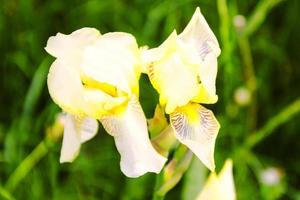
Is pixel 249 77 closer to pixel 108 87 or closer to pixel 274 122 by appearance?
pixel 274 122

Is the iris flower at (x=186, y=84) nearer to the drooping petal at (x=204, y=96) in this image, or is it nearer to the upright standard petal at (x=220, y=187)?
the drooping petal at (x=204, y=96)

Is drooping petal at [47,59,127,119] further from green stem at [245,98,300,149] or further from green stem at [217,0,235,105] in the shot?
green stem at [245,98,300,149]

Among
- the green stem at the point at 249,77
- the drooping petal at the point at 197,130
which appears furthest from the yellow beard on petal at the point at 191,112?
the green stem at the point at 249,77

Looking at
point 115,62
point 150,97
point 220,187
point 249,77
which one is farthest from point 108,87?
point 249,77

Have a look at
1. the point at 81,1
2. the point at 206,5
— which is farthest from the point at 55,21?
the point at 206,5

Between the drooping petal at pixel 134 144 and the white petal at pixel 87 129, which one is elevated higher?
the drooping petal at pixel 134 144

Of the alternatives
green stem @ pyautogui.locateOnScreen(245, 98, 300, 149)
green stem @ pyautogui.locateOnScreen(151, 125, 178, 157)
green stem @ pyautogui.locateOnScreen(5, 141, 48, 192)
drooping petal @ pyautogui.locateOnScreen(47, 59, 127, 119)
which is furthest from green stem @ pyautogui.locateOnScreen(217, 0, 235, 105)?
drooping petal @ pyautogui.locateOnScreen(47, 59, 127, 119)
